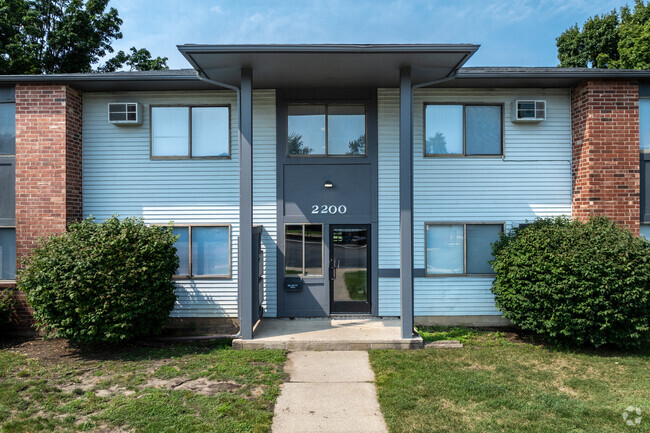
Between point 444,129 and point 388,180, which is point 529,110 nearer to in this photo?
point 444,129

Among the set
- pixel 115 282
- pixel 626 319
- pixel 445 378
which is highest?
pixel 115 282

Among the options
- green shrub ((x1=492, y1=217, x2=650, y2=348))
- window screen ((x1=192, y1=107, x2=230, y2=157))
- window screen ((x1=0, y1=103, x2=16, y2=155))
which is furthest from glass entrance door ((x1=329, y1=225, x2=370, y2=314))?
window screen ((x1=0, y1=103, x2=16, y2=155))

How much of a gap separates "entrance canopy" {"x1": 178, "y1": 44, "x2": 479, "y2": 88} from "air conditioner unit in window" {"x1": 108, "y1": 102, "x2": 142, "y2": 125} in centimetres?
200

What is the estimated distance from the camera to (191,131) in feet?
26.7

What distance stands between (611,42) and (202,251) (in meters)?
24.3

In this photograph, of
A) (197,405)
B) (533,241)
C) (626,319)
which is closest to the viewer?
(197,405)

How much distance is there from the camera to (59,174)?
299 inches

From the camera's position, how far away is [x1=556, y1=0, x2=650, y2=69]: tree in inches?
701

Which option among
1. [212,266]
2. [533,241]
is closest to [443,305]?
[533,241]

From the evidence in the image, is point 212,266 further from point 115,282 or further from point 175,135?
point 175,135

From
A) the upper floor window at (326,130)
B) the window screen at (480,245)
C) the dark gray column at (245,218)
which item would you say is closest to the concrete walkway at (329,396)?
the dark gray column at (245,218)

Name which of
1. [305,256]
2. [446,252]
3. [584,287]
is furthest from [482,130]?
[305,256]

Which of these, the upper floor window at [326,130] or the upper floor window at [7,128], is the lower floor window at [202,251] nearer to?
the upper floor window at [326,130]

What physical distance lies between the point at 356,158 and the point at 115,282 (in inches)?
196
